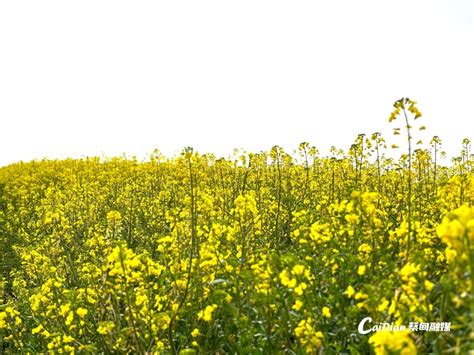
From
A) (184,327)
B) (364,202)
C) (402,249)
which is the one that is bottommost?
(184,327)

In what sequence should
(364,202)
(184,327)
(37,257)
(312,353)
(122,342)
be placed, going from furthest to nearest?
(37,257), (184,327), (122,342), (364,202), (312,353)

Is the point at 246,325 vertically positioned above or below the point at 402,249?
below

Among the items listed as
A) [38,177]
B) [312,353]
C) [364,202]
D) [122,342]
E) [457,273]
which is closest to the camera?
[457,273]

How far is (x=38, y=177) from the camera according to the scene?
17469 mm

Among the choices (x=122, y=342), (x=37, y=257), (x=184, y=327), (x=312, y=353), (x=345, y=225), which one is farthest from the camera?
(x=37, y=257)

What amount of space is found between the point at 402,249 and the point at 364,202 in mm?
770

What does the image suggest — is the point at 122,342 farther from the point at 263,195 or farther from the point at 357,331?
the point at 263,195

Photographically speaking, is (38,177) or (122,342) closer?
(122,342)

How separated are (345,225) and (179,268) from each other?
171 centimetres

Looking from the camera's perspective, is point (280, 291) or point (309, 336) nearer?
point (309, 336)

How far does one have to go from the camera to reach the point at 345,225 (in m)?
5.27

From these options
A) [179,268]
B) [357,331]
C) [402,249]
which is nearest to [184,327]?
[179,268]

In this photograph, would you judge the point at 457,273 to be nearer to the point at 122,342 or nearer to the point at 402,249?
the point at 402,249

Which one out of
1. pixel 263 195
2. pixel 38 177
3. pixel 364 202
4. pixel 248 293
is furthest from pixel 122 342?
pixel 38 177
